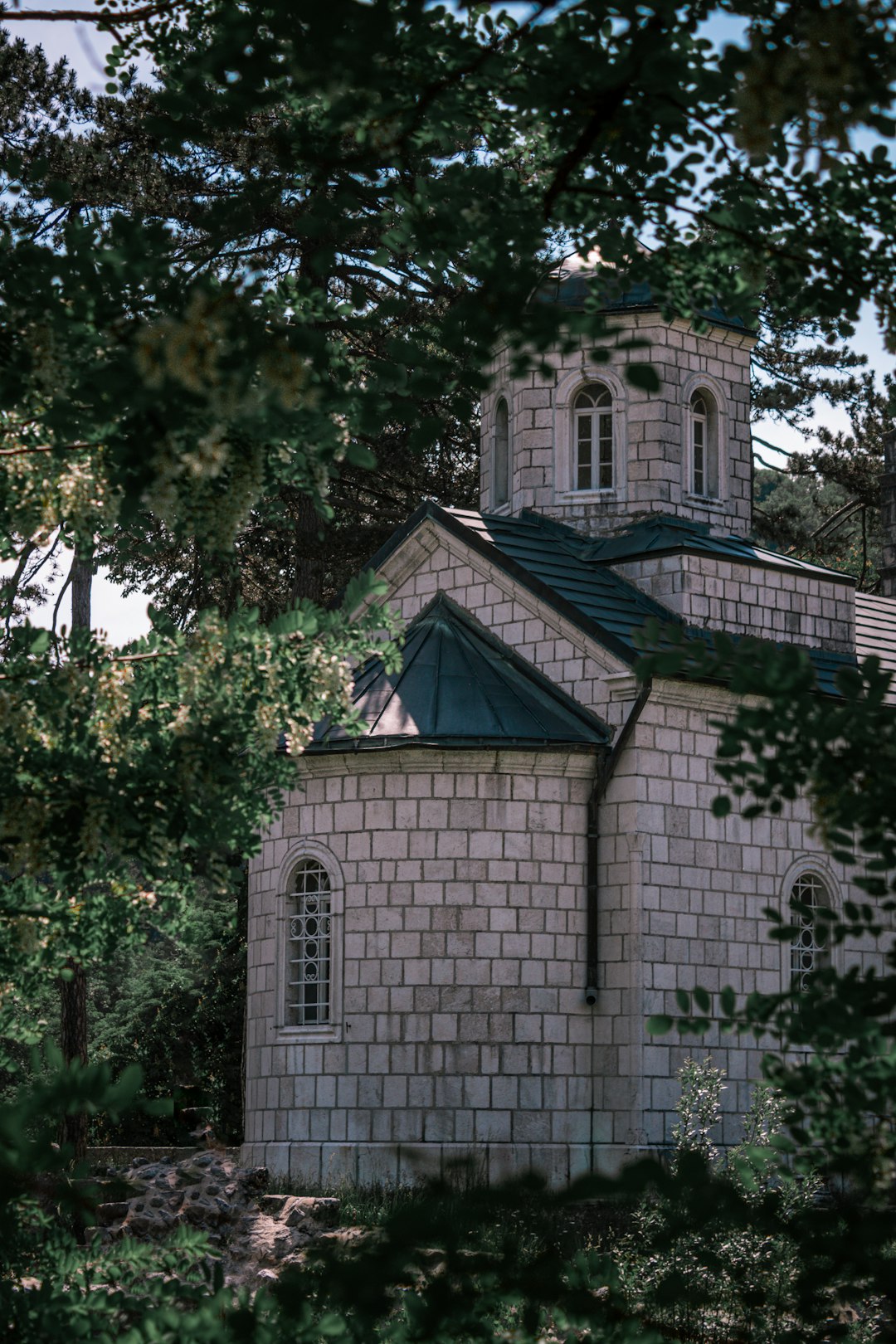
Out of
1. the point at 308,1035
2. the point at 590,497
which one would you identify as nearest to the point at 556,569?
the point at 590,497

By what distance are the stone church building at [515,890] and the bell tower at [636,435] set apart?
3.73 feet

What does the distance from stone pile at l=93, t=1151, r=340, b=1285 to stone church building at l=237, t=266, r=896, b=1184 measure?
3.27 feet

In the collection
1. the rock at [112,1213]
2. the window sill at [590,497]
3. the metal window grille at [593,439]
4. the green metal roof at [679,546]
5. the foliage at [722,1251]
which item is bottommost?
the rock at [112,1213]

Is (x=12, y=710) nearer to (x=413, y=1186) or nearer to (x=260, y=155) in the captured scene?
(x=413, y=1186)

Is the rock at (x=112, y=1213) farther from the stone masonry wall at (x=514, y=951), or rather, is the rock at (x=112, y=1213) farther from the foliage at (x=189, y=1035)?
the foliage at (x=189, y=1035)

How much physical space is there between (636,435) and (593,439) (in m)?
0.47

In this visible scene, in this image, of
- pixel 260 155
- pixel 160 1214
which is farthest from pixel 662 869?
pixel 260 155

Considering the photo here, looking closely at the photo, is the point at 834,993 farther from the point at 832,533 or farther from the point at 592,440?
the point at 832,533

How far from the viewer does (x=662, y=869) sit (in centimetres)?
1458

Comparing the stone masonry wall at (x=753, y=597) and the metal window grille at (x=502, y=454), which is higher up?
the metal window grille at (x=502, y=454)

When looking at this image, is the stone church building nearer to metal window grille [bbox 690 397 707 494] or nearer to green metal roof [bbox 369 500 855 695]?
green metal roof [bbox 369 500 855 695]

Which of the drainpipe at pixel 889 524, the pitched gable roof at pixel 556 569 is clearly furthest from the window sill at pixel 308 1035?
the drainpipe at pixel 889 524

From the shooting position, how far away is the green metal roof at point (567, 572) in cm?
1523

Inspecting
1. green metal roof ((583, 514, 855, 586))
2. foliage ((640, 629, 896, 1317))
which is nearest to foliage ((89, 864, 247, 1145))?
green metal roof ((583, 514, 855, 586))
